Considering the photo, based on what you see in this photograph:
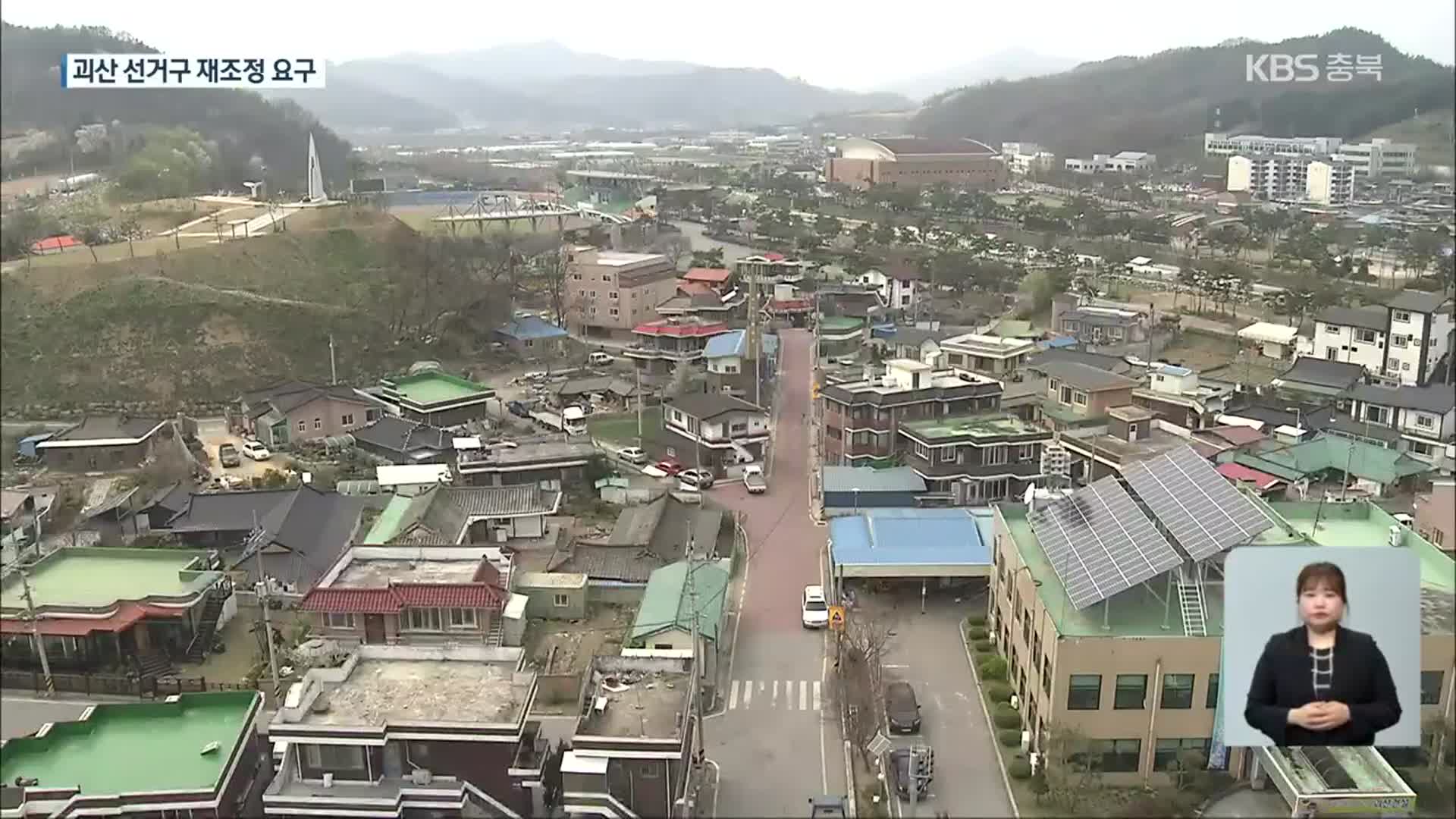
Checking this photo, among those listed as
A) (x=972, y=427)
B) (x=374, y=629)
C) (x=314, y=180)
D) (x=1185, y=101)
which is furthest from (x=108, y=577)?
(x=1185, y=101)

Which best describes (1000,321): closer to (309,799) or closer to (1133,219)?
(1133,219)

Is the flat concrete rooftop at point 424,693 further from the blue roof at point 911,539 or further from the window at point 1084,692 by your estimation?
the blue roof at point 911,539

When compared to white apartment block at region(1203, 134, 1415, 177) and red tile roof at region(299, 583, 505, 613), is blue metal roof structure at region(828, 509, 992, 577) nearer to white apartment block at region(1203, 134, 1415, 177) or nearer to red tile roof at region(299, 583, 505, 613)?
red tile roof at region(299, 583, 505, 613)

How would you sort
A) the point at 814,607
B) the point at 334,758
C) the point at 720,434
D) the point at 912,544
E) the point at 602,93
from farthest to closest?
1. the point at 602,93
2. the point at 720,434
3. the point at 912,544
4. the point at 814,607
5. the point at 334,758

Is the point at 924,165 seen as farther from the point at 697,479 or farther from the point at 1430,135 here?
the point at 697,479

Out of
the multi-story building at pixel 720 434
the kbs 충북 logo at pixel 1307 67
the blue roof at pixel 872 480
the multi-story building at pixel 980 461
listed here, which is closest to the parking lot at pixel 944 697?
the blue roof at pixel 872 480
